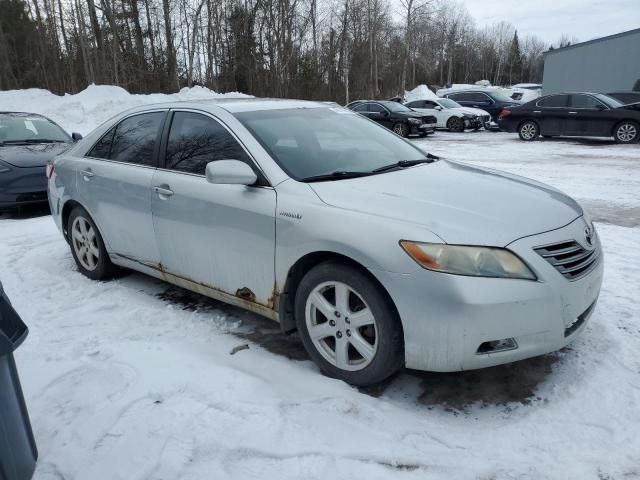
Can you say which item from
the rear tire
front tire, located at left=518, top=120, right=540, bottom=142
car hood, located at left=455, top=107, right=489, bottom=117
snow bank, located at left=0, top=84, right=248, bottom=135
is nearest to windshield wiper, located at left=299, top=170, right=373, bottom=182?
front tire, located at left=518, top=120, right=540, bottom=142

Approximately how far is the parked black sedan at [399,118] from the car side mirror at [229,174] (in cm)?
1601

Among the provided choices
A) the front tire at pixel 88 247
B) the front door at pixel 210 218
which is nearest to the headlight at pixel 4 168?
the front tire at pixel 88 247

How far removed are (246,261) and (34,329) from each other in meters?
1.72

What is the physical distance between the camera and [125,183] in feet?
13.4

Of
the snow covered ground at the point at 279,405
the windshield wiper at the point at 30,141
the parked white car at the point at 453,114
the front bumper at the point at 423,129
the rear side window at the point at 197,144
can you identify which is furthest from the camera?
the parked white car at the point at 453,114

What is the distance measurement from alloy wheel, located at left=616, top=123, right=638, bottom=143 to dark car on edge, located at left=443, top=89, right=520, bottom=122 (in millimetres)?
7200

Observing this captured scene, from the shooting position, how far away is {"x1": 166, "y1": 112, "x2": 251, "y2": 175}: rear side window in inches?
136

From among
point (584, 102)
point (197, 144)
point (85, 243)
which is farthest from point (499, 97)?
point (197, 144)

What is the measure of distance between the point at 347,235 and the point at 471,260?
25.0 inches

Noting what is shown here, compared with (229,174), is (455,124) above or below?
below

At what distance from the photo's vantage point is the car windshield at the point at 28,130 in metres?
8.43

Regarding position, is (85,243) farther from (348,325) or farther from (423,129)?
(423,129)

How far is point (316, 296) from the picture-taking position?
2.92 metres

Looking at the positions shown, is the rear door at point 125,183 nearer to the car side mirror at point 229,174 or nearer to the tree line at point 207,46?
the car side mirror at point 229,174
